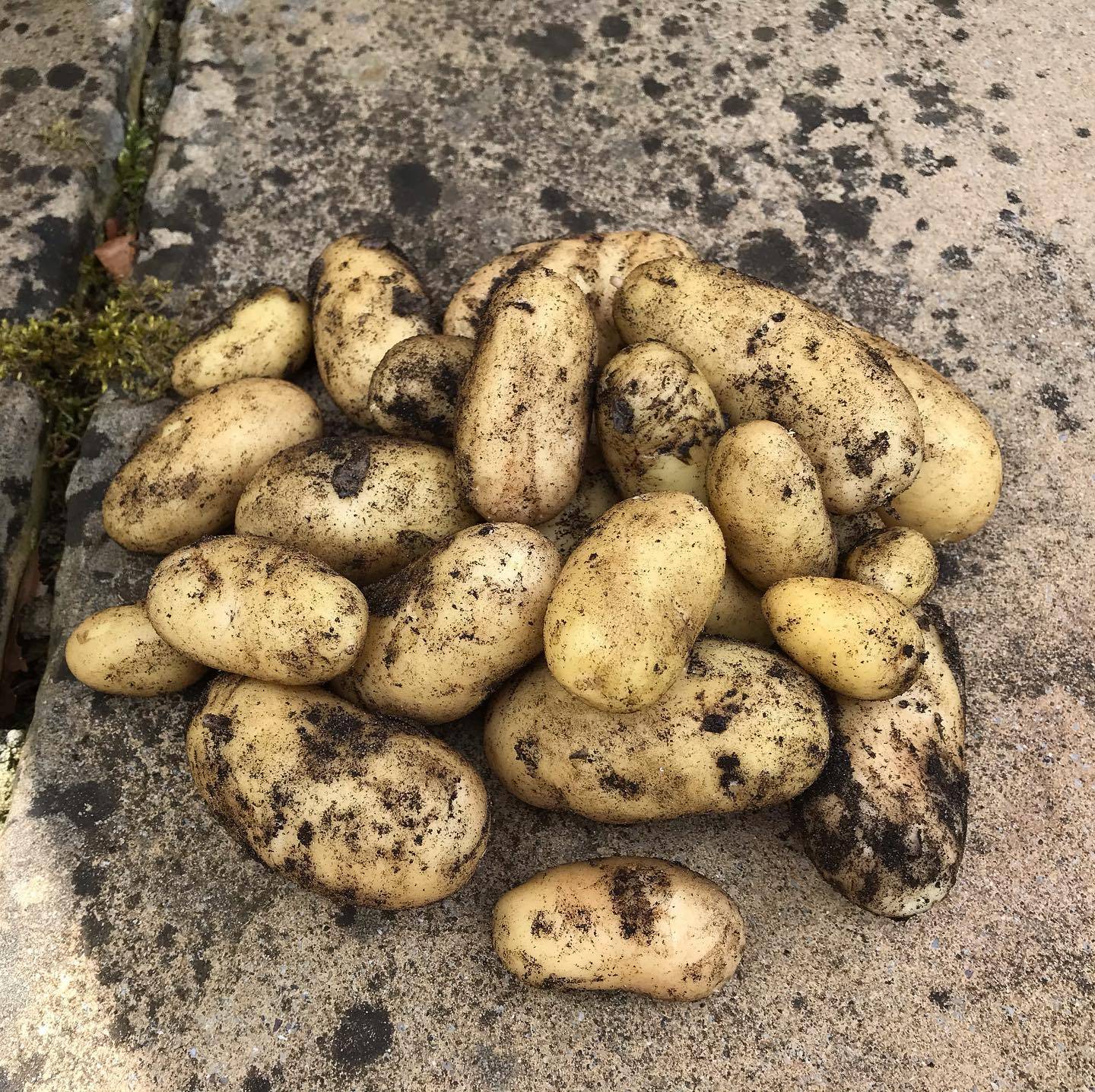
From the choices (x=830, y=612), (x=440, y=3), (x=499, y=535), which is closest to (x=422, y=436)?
(x=499, y=535)

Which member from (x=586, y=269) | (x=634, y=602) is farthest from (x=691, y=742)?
(x=586, y=269)

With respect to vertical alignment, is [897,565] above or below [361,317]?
below

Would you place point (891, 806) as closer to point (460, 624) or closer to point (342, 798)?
point (460, 624)

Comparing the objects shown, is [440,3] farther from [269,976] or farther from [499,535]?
[269,976]

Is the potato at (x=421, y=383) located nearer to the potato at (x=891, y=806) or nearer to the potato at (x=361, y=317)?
the potato at (x=361, y=317)

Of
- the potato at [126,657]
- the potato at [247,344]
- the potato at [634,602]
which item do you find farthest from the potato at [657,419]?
the potato at [126,657]

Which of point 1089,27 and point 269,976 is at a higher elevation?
point 1089,27
